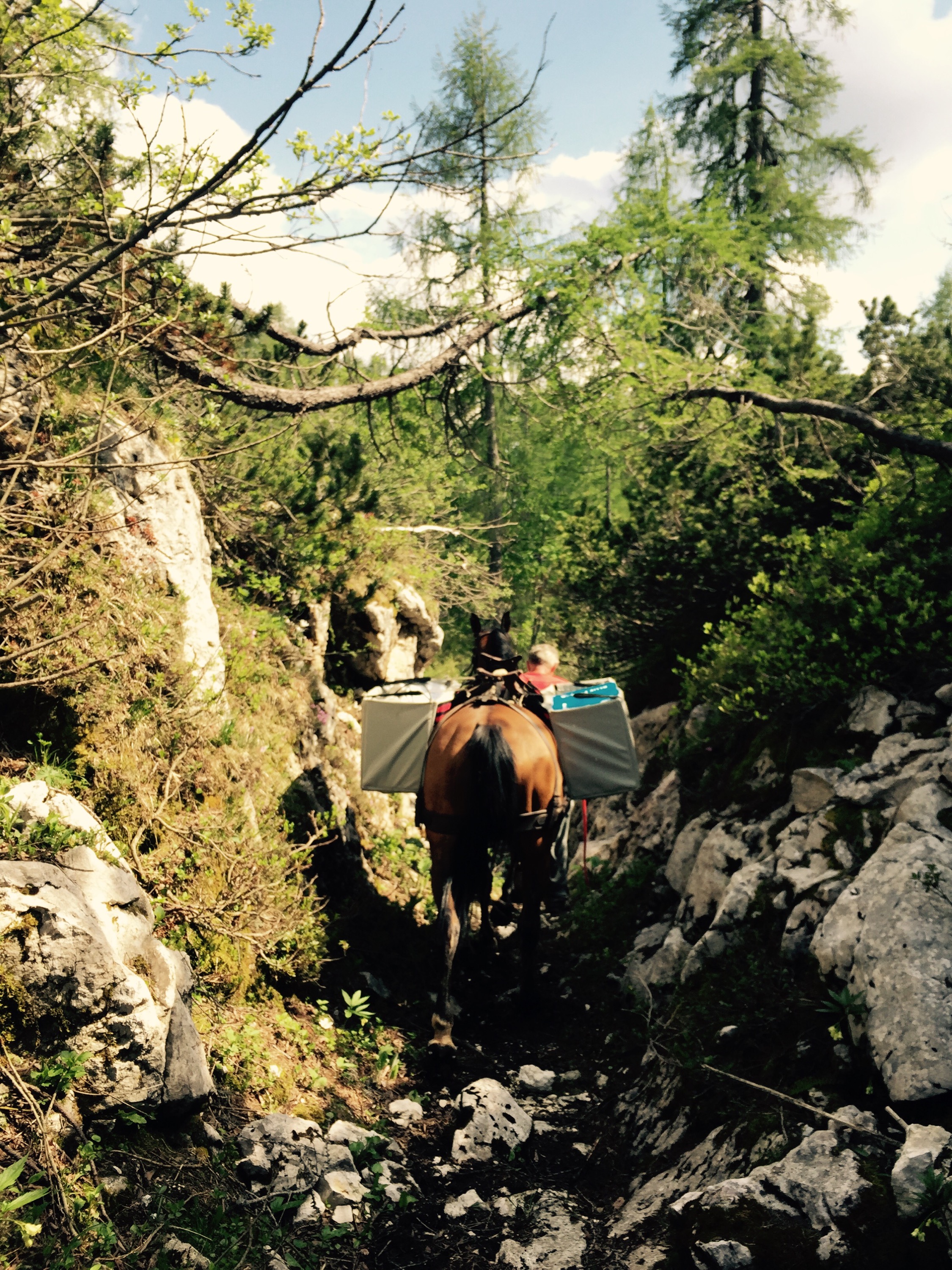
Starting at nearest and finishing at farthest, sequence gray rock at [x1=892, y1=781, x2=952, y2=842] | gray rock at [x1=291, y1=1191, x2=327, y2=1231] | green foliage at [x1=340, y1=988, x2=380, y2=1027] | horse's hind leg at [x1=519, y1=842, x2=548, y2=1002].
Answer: gray rock at [x1=291, y1=1191, x2=327, y2=1231] < gray rock at [x1=892, y1=781, x2=952, y2=842] < green foliage at [x1=340, y1=988, x2=380, y2=1027] < horse's hind leg at [x1=519, y1=842, x2=548, y2=1002]

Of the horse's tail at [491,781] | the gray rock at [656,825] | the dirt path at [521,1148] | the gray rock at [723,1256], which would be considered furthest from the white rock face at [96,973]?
the gray rock at [656,825]

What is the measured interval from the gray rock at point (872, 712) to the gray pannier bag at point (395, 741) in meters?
3.26

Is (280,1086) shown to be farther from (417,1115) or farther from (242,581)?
(242,581)

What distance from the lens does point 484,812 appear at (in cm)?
552

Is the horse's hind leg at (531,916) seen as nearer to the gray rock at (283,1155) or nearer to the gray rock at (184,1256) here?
the gray rock at (283,1155)

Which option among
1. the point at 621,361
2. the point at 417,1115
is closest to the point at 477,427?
the point at 621,361

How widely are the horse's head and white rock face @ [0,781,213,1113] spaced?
3704 millimetres

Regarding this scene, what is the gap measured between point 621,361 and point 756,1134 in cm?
739

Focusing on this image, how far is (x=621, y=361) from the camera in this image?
335 inches

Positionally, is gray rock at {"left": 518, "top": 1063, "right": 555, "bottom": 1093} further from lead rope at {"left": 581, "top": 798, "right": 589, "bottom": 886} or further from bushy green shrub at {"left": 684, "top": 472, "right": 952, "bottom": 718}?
bushy green shrub at {"left": 684, "top": 472, "right": 952, "bottom": 718}

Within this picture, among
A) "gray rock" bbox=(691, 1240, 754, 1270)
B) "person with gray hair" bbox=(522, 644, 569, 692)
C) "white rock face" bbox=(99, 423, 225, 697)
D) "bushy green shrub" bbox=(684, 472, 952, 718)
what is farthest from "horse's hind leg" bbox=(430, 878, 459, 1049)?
"bushy green shrub" bbox=(684, 472, 952, 718)

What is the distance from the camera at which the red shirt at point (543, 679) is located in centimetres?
754

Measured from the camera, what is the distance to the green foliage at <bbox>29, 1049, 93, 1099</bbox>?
291 centimetres

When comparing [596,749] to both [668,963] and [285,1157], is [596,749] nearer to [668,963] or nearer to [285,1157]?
[668,963]
